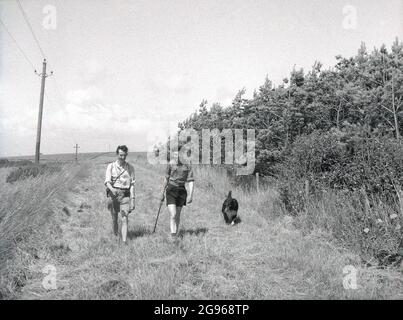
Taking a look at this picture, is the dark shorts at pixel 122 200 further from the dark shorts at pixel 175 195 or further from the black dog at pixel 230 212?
the black dog at pixel 230 212

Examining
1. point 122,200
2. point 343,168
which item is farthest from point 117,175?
point 343,168

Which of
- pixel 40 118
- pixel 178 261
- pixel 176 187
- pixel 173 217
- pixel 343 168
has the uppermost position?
pixel 40 118

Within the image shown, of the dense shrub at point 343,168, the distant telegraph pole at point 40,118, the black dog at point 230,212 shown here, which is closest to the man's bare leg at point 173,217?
the black dog at point 230,212

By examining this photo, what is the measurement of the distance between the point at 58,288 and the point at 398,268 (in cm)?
514

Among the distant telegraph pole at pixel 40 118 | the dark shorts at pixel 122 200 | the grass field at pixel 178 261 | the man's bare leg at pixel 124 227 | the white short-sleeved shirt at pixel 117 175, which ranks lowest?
the grass field at pixel 178 261

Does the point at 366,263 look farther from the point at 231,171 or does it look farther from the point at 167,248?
the point at 231,171

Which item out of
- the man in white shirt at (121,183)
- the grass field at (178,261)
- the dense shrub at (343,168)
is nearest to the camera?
the grass field at (178,261)

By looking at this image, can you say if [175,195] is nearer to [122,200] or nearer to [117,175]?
[122,200]

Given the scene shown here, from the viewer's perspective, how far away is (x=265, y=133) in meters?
14.1

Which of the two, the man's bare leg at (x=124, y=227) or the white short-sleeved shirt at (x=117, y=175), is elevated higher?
the white short-sleeved shirt at (x=117, y=175)

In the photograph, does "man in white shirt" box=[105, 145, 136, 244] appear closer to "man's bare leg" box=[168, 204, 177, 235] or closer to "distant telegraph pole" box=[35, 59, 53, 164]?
"man's bare leg" box=[168, 204, 177, 235]

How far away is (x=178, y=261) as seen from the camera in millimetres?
5051

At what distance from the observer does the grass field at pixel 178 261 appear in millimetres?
4070

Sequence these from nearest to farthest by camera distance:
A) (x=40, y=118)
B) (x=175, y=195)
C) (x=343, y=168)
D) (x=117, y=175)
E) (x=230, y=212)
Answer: (x=117, y=175)
(x=175, y=195)
(x=343, y=168)
(x=230, y=212)
(x=40, y=118)
